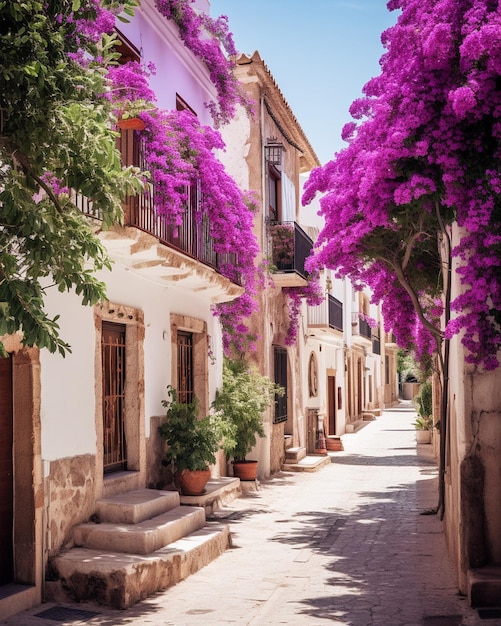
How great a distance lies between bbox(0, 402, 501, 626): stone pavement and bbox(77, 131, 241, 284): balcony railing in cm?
372

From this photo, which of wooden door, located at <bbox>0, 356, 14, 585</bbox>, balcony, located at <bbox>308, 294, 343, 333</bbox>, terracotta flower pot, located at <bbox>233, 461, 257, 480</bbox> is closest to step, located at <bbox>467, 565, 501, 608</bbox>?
wooden door, located at <bbox>0, 356, 14, 585</bbox>

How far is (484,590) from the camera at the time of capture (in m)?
6.58

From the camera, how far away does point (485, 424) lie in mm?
6977

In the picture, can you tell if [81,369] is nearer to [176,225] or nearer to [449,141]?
[176,225]

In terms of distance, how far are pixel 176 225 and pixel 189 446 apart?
2907 millimetres

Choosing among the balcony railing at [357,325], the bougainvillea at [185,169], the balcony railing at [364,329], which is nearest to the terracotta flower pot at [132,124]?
the bougainvillea at [185,169]

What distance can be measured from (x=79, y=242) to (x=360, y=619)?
380cm

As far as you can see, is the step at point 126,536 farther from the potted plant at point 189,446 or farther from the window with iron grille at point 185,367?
the window with iron grille at point 185,367

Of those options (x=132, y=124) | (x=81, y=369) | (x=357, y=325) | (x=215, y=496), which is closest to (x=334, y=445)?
(x=357, y=325)

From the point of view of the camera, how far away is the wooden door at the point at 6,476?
729 cm

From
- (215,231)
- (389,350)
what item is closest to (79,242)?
(215,231)

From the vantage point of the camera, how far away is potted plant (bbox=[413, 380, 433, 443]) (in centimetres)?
2342

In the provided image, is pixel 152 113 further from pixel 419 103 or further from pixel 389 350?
pixel 389 350

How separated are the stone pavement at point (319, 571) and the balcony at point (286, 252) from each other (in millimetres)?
4603
